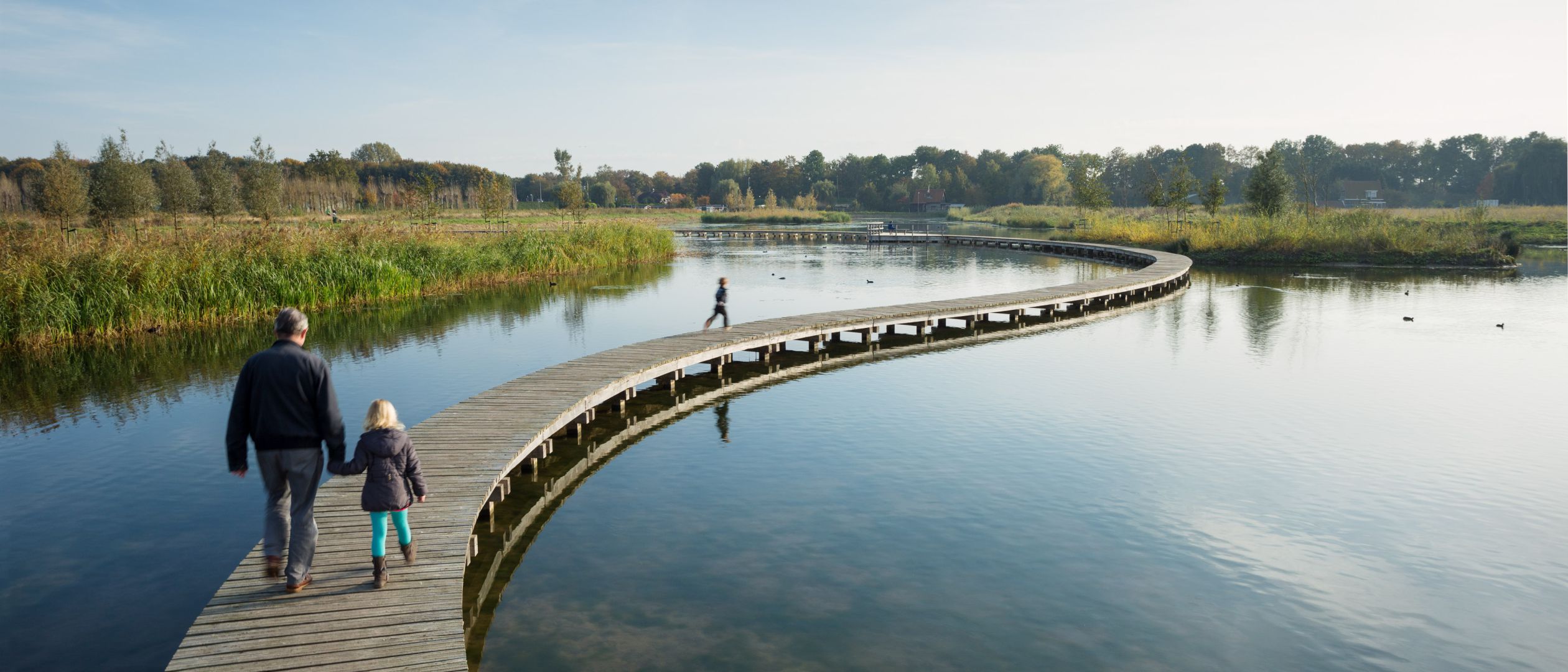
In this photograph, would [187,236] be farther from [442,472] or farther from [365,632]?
[365,632]

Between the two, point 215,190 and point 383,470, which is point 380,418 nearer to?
point 383,470

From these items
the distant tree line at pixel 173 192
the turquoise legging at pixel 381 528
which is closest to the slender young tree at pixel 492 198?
the distant tree line at pixel 173 192

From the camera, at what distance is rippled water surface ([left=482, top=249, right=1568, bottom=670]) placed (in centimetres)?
647

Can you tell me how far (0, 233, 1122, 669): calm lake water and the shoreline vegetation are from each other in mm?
15551

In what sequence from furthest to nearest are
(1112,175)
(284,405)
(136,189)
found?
(1112,175)
(136,189)
(284,405)

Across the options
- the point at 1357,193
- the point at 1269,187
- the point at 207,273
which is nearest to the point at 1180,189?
the point at 1269,187

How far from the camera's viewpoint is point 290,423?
18.7ft

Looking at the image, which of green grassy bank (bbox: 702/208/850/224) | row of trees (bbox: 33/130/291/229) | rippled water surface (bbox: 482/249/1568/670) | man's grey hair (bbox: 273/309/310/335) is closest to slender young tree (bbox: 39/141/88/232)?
row of trees (bbox: 33/130/291/229)

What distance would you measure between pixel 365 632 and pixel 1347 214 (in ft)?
166

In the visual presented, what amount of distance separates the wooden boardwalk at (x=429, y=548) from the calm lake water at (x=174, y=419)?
1.06 meters

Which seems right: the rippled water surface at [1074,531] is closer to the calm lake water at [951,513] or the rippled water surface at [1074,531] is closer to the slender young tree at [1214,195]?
the calm lake water at [951,513]

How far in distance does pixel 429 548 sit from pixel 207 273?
16380mm

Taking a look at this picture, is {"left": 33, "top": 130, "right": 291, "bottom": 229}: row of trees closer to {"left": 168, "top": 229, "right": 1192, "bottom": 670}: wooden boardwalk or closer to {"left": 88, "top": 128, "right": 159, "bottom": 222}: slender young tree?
{"left": 88, "top": 128, "right": 159, "bottom": 222}: slender young tree

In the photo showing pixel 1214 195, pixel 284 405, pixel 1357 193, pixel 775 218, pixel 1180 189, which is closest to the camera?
pixel 284 405
